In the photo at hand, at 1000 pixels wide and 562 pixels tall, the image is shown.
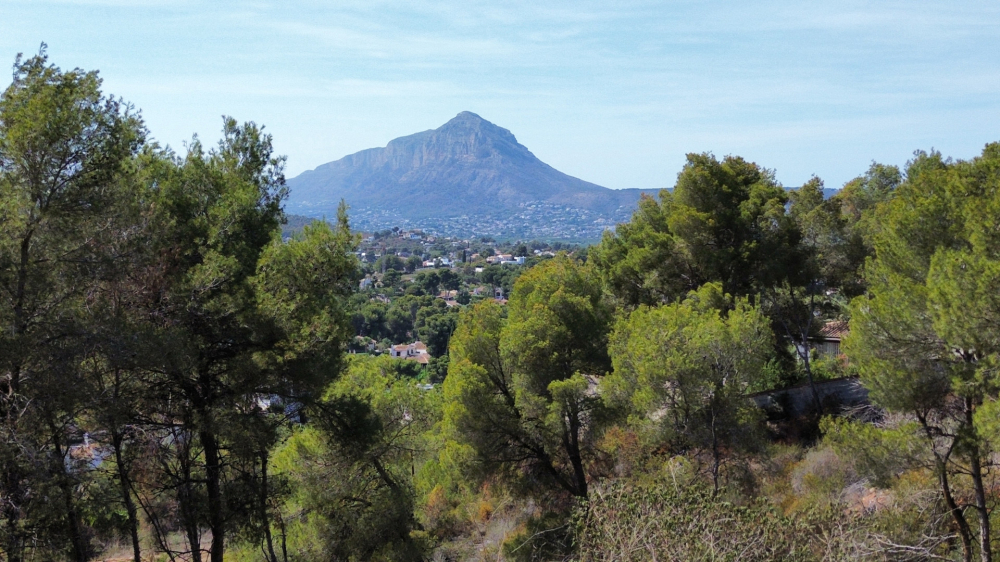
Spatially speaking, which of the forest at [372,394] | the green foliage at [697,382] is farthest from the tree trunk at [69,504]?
the green foliage at [697,382]

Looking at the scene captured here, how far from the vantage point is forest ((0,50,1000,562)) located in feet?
17.1

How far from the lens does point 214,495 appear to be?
694cm

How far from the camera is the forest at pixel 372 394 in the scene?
17.1 ft

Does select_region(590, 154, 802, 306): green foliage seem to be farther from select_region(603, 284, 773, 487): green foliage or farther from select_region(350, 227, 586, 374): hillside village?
select_region(350, 227, 586, 374): hillside village

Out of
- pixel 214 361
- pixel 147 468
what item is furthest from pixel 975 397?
pixel 147 468

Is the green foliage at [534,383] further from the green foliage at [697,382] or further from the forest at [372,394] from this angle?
the green foliage at [697,382]

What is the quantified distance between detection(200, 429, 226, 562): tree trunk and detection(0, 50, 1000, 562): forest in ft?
0.09

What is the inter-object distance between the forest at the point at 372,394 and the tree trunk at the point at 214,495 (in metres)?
0.03

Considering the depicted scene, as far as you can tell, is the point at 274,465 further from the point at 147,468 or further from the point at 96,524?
the point at 96,524

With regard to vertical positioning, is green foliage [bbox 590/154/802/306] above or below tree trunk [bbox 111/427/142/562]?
above

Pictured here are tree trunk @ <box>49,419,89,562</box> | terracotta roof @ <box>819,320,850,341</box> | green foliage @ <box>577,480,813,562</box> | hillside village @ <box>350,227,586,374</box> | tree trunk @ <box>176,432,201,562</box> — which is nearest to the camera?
green foliage @ <box>577,480,813,562</box>

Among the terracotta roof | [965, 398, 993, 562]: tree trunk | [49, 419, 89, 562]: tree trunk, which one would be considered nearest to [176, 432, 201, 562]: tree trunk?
[49, 419, 89, 562]: tree trunk

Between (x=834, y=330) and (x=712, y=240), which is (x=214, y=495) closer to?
(x=712, y=240)

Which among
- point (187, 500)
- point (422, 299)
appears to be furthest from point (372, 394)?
point (422, 299)
